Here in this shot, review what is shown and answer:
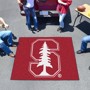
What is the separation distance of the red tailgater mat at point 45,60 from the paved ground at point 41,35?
19 centimetres

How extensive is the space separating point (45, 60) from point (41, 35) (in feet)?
4.82

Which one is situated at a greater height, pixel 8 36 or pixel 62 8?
pixel 62 8

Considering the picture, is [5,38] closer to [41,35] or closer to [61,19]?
[41,35]

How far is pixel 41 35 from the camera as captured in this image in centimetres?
940

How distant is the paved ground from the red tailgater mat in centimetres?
19

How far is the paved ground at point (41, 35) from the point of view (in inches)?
292

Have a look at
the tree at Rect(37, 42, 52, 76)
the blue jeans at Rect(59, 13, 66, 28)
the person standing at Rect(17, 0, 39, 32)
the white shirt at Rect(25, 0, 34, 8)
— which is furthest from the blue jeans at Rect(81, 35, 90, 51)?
the white shirt at Rect(25, 0, 34, 8)

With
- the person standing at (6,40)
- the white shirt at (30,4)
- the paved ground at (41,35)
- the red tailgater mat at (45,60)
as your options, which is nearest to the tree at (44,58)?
the red tailgater mat at (45,60)

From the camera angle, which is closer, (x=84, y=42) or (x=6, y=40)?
(x=84, y=42)

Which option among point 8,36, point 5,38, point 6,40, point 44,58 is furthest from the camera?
point 6,40

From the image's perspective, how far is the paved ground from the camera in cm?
742

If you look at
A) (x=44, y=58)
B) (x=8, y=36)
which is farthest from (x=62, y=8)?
(x=8, y=36)

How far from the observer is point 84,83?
24.5 feet

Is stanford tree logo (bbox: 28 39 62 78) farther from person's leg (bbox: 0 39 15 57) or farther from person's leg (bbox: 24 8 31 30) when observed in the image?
person's leg (bbox: 24 8 31 30)
